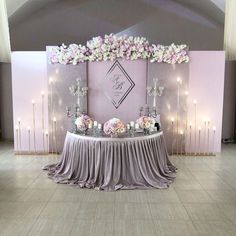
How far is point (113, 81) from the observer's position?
612cm

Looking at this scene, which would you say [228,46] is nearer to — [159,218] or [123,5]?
[123,5]

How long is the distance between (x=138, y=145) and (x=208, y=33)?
17.0ft

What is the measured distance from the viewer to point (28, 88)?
244 inches

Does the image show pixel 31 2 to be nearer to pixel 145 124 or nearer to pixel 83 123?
pixel 83 123

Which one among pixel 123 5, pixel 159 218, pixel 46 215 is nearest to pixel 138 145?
pixel 159 218

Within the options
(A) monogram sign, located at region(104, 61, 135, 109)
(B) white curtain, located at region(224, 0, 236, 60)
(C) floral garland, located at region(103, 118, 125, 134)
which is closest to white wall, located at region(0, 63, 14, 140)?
(A) monogram sign, located at region(104, 61, 135, 109)

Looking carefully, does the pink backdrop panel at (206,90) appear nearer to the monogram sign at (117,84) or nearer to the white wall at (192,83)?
the white wall at (192,83)

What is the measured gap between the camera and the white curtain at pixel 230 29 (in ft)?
21.0

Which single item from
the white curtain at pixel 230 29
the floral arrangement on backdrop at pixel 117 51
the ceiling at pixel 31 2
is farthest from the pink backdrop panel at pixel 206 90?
the ceiling at pixel 31 2

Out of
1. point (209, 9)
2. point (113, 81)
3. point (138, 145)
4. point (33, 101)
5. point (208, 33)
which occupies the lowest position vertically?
point (138, 145)

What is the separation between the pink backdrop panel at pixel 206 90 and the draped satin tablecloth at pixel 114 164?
84.9 inches

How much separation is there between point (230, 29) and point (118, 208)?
17.7 ft

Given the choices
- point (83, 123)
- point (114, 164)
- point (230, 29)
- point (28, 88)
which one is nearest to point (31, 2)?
point (28, 88)

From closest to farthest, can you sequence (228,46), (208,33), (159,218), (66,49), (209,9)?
(159,218) → (66,49) → (228,46) → (209,9) → (208,33)
